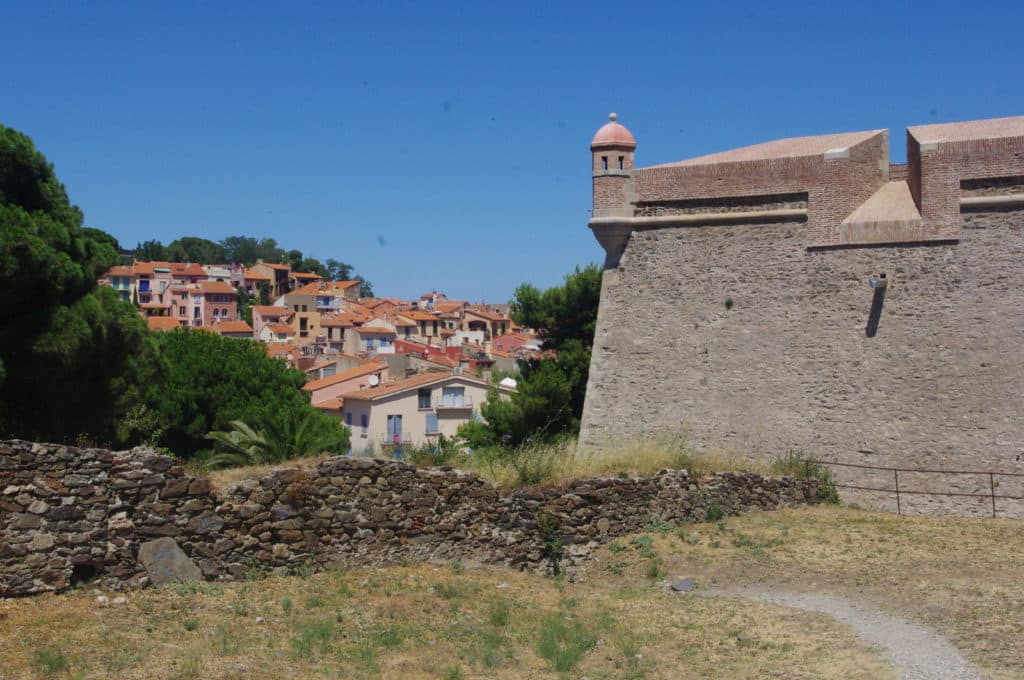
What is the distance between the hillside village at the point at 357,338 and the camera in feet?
151

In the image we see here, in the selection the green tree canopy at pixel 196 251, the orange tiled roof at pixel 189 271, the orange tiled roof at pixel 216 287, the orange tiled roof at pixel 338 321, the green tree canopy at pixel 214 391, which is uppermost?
the green tree canopy at pixel 196 251

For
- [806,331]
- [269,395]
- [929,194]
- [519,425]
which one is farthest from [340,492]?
[269,395]

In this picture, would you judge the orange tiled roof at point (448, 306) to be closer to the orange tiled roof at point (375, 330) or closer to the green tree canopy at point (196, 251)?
the orange tiled roof at point (375, 330)

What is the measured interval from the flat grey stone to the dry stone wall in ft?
0.24

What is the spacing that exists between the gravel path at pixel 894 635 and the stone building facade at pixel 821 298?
740 cm

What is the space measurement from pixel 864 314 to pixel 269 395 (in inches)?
653

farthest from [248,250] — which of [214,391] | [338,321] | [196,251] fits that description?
[214,391]

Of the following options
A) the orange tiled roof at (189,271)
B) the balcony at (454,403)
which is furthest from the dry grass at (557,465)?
the orange tiled roof at (189,271)

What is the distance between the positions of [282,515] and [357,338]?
76.9 m

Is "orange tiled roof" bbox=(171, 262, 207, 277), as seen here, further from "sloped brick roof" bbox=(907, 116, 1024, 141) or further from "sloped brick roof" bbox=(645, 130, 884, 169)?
"sloped brick roof" bbox=(907, 116, 1024, 141)

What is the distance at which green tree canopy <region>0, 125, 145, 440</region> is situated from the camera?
528 inches

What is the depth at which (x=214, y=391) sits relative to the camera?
2661 centimetres

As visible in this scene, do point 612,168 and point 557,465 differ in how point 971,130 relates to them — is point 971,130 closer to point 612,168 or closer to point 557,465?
point 612,168

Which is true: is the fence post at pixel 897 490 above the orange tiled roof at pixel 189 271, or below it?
below
